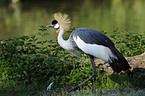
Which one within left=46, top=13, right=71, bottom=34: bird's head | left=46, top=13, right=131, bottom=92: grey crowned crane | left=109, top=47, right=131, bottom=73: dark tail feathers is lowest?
left=109, top=47, right=131, bottom=73: dark tail feathers

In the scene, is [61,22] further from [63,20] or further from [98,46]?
[98,46]

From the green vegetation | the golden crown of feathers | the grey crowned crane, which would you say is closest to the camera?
the grey crowned crane

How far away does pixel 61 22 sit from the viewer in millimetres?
6316

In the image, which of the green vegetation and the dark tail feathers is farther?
the green vegetation

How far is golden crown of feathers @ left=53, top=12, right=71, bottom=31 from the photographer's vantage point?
6280mm

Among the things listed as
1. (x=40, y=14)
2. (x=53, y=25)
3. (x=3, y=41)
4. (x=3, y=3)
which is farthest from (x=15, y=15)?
(x=53, y=25)

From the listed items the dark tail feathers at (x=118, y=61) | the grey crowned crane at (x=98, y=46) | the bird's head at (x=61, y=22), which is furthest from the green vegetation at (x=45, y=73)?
the bird's head at (x=61, y=22)

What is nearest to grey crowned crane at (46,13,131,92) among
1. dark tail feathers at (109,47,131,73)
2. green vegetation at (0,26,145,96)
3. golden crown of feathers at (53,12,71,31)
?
dark tail feathers at (109,47,131,73)

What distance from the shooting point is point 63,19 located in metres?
6.32

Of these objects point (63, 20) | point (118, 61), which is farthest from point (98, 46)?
point (63, 20)

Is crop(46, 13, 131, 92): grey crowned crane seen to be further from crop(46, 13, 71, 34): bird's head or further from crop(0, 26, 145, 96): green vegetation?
crop(0, 26, 145, 96): green vegetation

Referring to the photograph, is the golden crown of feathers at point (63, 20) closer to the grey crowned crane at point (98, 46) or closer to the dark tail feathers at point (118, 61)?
the grey crowned crane at point (98, 46)

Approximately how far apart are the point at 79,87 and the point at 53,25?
65.2 inches

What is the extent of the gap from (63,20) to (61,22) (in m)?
0.07
